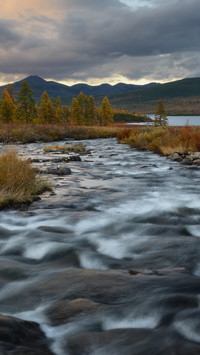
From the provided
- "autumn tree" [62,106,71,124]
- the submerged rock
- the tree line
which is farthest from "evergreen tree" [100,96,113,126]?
the submerged rock

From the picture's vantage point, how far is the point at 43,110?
6122cm

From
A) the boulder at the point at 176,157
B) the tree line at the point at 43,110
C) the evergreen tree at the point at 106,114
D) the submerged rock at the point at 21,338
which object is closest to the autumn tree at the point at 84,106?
the tree line at the point at 43,110

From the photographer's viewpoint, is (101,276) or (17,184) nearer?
(101,276)

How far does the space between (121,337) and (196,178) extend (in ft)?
21.9

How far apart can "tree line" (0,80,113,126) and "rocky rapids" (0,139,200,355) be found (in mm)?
50332

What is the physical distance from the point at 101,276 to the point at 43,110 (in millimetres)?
61911

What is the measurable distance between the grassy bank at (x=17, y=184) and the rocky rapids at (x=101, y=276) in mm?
282

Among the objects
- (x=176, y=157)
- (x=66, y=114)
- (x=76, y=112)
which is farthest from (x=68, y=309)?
(x=66, y=114)

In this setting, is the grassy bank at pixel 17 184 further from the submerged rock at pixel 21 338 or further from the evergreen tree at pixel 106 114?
the evergreen tree at pixel 106 114

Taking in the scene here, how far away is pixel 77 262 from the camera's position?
3090mm

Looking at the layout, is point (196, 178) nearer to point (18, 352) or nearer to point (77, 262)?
point (77, 262)

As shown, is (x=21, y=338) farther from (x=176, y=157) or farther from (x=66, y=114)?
(x=66, y=114)

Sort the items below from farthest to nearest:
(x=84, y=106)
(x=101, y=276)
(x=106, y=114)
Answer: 1. (x=84, y=106)
2. (x=106, y=114)
3. (x=101, y=276)

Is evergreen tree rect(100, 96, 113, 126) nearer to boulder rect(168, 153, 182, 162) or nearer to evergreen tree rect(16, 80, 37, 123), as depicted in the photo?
evergreen tree rect(16, 80, 37, 123)
